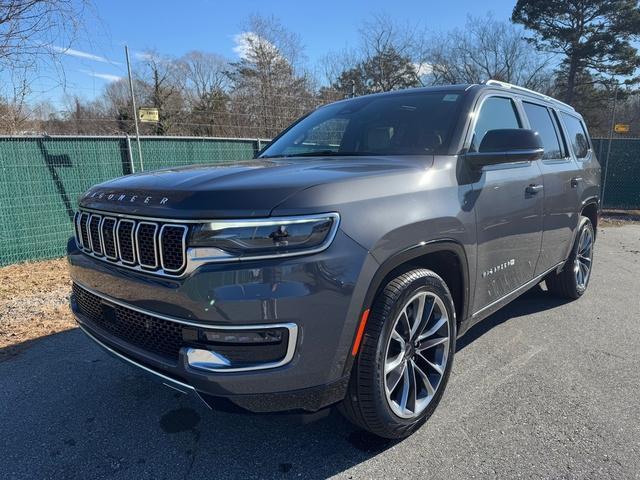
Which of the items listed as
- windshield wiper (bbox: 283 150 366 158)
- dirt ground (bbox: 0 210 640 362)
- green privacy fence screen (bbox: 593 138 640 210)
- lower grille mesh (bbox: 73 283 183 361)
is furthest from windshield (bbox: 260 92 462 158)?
green privacy fence screen (bbox: 593 138 640 210)

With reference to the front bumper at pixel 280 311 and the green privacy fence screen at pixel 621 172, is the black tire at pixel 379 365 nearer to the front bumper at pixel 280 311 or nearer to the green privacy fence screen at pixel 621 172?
the front bumper at pixel 280 311

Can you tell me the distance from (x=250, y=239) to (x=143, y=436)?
1.49m

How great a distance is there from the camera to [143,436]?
2539 millimetres

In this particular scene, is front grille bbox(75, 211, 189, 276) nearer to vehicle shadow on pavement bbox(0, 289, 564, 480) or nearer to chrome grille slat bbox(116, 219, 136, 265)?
chrome grille slat bbox(116, 219, 136, 265)

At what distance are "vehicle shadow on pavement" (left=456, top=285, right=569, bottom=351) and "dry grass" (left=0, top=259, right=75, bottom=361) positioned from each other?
12.0 ft

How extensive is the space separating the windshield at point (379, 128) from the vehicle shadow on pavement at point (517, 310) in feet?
5.75

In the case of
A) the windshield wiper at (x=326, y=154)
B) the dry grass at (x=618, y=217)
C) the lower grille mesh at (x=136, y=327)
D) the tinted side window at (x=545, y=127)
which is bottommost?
the dry grass at (x=618, y=217)

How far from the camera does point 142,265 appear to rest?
205 centimetres

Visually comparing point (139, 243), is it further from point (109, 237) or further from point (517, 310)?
point (517, 310)

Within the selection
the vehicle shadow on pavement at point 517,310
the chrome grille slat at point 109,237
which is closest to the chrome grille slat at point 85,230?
the chrome grille slat at point 109,237

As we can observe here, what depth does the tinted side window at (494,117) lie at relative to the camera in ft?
9.67

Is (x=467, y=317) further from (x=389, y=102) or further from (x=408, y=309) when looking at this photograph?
(x=389, y=102)

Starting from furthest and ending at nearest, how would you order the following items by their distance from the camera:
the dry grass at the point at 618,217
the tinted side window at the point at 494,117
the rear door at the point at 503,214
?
the dry grass at the point at 618,217 → the tinted side window at the point at 494,117 → the rear door at the point at 503,214

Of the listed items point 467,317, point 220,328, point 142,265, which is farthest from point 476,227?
point 142,265
